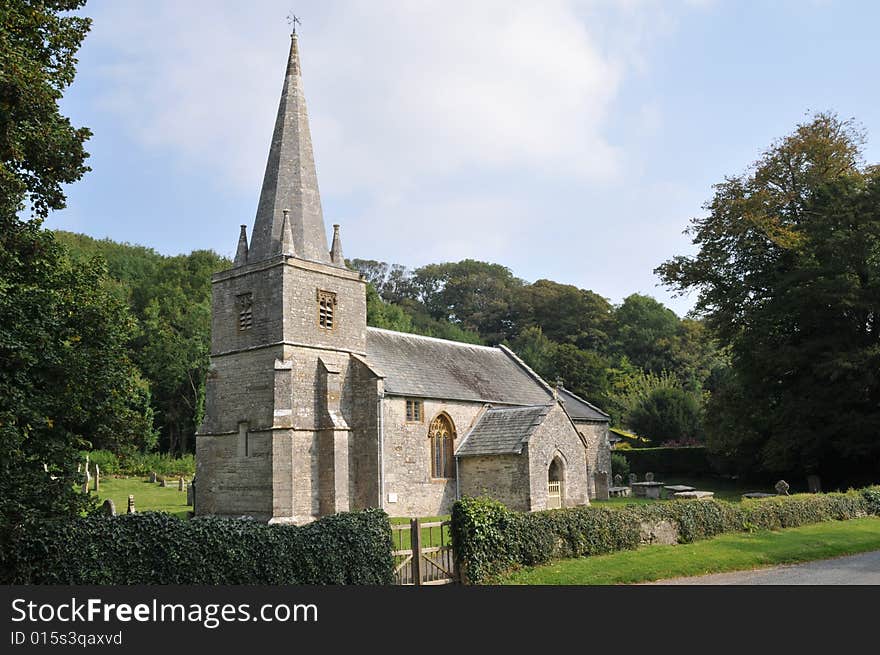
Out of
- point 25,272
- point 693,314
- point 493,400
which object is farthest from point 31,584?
point 693,314

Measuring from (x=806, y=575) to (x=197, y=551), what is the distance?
37.9ft

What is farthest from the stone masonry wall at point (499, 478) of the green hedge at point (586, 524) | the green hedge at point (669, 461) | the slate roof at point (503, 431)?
the green hedge at point (669, 461)

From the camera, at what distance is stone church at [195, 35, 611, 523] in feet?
86.9

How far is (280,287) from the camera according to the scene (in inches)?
1059

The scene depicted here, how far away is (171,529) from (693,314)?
33.0 metres

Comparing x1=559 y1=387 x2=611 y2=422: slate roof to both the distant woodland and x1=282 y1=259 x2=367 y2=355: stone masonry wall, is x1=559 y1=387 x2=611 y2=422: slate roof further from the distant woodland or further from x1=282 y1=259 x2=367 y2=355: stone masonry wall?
x1=282 y1=259 x2=367 y2=355: stone masonry wall

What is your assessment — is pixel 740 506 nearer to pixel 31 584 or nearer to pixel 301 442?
pixel 301 442

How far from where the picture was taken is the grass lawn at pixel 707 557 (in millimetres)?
14539

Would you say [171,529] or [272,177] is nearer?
[171,529]

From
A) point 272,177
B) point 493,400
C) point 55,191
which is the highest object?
point 272,177

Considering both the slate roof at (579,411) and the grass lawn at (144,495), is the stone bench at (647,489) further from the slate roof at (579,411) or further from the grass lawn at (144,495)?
the grass lawn at (144,495)

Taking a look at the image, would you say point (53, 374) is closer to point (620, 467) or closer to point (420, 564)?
point (420, 564)

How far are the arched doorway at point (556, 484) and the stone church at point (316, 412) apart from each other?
4 centimetres

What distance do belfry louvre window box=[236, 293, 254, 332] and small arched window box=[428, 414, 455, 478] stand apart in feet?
27.7
